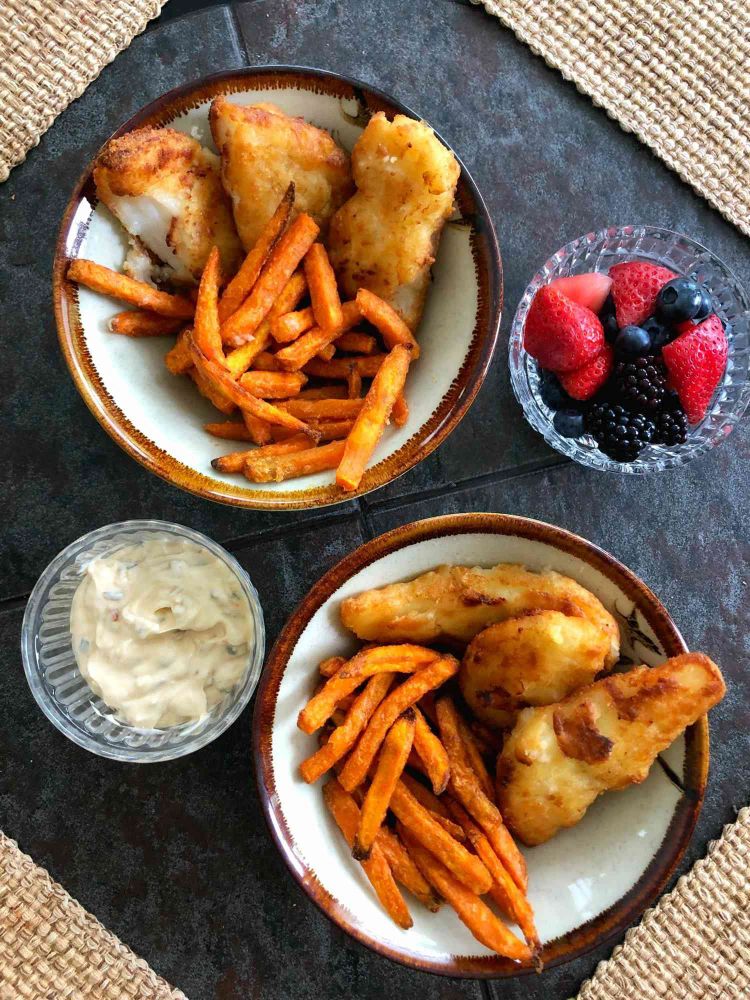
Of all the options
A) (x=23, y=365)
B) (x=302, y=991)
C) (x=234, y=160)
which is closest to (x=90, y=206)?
(x=234, y=160)

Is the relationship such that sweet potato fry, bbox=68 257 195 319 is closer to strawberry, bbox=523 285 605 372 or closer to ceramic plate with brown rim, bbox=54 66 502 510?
ceramic plate with brown rim, bbox=54 66 502 510

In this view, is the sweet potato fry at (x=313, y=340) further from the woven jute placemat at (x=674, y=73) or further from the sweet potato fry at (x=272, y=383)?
the woven jute placemat at (x=674, y=73)

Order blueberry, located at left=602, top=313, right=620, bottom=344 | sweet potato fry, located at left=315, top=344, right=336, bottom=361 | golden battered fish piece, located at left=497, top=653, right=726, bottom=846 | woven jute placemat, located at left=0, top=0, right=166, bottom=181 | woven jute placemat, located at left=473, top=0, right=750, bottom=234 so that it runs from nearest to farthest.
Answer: golden battered fish piece, located at left=497, top=653, right=726, bottom=846 < sweet potato fry, located at left=315, top=344, right=336, bottom=361 < blueberry, located at left=602, top=313, right=620, bottom=344 < woven jute placemat, located at left=0, top=0, right=166, bottom=181 < woven jute placemat, located at left=473, top=0, right=750, bottom=234

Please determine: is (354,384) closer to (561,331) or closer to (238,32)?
(561,331)

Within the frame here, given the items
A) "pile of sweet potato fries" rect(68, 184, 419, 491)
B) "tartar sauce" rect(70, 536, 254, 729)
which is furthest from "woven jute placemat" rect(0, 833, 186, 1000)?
"pile of sweet potato fries" rect(68, 184, 419, 491)

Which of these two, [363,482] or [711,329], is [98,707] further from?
[711,329]
